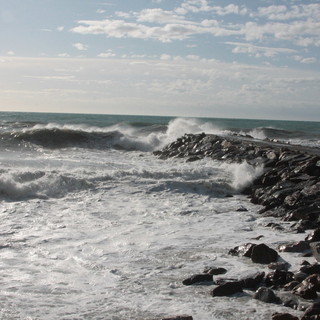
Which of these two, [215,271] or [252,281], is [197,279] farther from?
[252,281]

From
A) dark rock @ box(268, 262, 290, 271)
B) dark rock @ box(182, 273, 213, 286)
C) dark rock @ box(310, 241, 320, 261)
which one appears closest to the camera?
dark rock @ box(182, 273, 213, 286)

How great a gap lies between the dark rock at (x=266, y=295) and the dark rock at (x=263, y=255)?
112cm

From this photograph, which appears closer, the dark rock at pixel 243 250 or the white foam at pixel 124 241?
the white foam at pixel 124 241

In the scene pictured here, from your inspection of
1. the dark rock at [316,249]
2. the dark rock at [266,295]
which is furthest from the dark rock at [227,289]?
the dark rock at [316,249]

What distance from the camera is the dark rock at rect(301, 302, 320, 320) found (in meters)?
4.33

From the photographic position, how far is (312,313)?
14.5ft

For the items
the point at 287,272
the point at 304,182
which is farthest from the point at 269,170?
the point at 287,272

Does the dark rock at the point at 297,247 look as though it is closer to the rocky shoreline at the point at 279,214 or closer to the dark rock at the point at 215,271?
the rocky shoreline at the point at 279,214

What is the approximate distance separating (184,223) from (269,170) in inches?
190

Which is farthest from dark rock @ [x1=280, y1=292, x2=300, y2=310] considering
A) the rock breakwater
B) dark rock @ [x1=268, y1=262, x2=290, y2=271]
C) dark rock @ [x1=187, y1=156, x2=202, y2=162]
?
dark rock @ [x1=187, y1=156, x2=202, y2=162]

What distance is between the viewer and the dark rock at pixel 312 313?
14.2 feet

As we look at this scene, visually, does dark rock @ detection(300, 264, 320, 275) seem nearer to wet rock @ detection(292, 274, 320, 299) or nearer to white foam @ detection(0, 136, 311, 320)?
wet rock @ detection(292, 274, 320, 299)

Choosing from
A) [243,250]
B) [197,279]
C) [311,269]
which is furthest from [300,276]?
[243,250]

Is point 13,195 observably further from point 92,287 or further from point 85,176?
point 92,287
